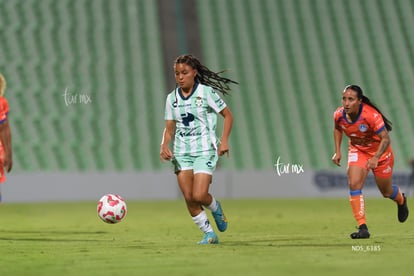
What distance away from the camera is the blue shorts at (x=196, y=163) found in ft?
28.1

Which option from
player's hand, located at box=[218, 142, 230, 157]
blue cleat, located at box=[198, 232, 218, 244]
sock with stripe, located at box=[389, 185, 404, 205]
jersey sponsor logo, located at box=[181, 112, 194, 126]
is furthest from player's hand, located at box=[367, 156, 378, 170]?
jersey sponsor logo, located at box=[181, 112, 194, 126]

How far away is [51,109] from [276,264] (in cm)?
1591

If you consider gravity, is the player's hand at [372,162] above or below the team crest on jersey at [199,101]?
below

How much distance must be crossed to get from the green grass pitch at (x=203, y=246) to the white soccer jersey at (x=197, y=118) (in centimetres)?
91

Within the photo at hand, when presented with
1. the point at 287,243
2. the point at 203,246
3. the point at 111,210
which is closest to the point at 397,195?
the point at 287,243

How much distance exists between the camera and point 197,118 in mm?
8609

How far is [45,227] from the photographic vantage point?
12.0 meters

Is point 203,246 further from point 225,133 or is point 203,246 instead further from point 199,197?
point 225,133

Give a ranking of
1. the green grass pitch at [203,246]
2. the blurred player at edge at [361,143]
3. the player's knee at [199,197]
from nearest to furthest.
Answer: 1. the green grass pitch at [203,246]
2. the player's knee at [199,197]
3. the blurred player at edge at [361,143]

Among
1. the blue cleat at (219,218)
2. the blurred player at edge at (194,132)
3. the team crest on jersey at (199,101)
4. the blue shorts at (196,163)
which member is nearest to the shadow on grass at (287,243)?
the blue cleat at (219,218)

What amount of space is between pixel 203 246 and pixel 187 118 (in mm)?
1210

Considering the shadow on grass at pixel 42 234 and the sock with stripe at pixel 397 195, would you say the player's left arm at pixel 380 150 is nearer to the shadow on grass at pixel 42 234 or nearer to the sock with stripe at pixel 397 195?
the sock with stripe at pixel 397 195

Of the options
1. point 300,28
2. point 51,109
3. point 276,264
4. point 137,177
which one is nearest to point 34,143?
point 51,109

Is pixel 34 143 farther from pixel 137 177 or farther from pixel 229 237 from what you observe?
pixel 229 237
